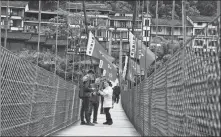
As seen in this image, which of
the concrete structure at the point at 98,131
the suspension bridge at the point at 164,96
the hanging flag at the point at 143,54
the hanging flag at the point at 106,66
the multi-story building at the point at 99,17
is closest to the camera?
the suspension bridge at the point at 164,96

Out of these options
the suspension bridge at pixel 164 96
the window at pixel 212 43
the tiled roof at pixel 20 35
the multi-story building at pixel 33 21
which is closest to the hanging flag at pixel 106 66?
the suspension bridge at pixel 164 96

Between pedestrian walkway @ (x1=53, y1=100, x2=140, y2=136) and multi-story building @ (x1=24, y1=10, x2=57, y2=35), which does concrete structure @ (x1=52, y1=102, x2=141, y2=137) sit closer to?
pedestrian walkway @ (x1=53, y1=100, x2=140, y2=136)

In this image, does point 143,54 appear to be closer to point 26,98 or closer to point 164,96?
point 26,98

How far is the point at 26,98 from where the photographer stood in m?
6.48

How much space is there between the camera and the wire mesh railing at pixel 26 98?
17.2 feet

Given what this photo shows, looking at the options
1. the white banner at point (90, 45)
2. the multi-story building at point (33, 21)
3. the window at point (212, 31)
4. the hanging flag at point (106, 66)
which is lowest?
the window at point (212, 31)

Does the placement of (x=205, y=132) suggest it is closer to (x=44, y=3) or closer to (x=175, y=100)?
(x=175, y=100)

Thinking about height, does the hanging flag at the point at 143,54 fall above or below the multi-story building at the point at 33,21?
below

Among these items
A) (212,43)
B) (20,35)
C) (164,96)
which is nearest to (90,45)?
(164,96)

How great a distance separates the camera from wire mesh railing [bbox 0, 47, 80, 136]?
206 inches

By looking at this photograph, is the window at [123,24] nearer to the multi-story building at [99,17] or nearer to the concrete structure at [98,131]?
the multi-story building at [99,17]

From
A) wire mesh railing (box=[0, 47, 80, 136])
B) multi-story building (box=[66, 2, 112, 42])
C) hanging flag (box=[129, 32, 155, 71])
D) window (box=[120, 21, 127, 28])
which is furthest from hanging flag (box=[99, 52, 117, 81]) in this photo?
window (box=[120, 21, 127, 28])

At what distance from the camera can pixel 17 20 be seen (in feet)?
239

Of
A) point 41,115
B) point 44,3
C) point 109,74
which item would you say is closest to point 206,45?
point 41,115
